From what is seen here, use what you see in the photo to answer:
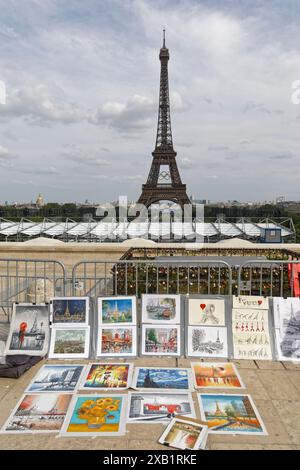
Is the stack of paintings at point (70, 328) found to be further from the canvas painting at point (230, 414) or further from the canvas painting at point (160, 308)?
the canvas painting at point (230, 414)

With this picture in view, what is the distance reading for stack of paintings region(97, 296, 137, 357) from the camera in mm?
5301

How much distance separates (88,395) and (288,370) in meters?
2.53

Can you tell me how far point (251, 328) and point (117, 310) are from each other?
1.86 metres

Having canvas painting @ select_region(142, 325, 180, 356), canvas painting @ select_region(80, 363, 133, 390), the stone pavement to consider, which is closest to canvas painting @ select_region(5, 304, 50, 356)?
the stone pavement

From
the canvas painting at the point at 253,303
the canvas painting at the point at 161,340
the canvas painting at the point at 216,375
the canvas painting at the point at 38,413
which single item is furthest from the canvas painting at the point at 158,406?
the canvas painting at the point at 253,303

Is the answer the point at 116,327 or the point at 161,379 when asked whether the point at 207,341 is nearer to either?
the point at 161,379

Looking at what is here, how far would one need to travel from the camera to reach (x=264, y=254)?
12.1 metres

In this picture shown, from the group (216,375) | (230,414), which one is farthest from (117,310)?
(230,414)

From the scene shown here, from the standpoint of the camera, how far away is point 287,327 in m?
5.37

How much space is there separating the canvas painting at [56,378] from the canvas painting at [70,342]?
1.05 ft

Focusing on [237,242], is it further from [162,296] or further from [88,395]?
[88,395]

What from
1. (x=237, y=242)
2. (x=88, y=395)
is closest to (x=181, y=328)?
(x=88, y=395)

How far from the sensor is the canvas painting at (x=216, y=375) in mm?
4453

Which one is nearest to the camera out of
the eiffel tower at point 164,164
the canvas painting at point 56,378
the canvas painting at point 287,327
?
the canvas painting at point 56,378
